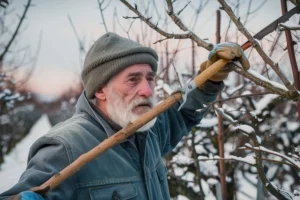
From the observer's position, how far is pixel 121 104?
77.2 inches

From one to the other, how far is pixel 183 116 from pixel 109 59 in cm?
94

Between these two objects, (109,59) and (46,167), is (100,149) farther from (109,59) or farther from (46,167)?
(109,59)

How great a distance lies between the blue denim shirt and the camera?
151cm

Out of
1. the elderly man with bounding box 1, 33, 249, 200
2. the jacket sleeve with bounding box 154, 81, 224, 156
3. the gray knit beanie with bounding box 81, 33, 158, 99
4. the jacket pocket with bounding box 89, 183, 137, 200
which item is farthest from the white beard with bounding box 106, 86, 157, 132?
the jacket sleeve with bounding box 154, 81, 224, 156

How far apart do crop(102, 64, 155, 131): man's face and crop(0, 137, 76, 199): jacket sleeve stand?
473 millimetres

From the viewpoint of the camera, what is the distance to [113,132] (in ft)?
6.23

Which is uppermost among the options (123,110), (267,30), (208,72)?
(267,30)

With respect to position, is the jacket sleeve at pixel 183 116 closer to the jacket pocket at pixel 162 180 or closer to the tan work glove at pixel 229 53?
the jacket pocket at pixel 162 180

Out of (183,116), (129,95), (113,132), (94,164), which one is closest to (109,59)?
(129,95)

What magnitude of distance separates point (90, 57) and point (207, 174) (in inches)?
102

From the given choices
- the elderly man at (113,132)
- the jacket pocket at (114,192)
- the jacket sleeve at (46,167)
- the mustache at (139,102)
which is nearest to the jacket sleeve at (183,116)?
the elderly man at (113,132)

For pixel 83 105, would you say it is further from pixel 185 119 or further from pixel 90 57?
pixel 185 119

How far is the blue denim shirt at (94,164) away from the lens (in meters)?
1.51

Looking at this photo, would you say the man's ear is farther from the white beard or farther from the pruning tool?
the pruning tool
